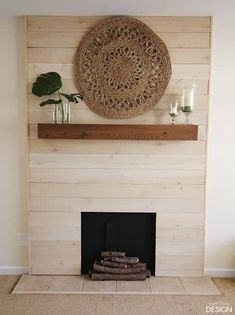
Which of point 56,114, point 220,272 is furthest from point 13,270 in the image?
point 220,272

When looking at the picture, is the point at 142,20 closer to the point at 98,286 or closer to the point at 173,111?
the point at 173,111

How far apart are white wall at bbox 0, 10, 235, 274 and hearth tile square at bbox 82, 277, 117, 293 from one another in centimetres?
63

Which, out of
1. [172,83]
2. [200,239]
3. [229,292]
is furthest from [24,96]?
[229,292]

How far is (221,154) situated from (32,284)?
76.5 inches

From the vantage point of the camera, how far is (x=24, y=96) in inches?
110

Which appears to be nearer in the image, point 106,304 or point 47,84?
point 106,304

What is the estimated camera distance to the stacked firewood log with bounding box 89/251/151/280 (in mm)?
2766

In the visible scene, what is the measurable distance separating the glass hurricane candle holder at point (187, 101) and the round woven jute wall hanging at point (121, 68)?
177 millimetres

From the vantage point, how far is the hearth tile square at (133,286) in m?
2.62

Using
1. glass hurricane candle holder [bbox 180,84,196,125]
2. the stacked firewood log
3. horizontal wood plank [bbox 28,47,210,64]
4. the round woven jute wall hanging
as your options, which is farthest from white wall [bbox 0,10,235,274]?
the stacked firewood log

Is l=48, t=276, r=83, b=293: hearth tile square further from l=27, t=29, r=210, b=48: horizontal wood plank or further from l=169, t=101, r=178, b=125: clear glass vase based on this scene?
l=27, t=29, r=210, b=48: horizontal wood plank

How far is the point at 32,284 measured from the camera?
8.89 feet

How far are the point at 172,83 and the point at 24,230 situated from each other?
182 centimetres

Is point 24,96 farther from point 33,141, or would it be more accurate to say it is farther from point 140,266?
point 140,266
